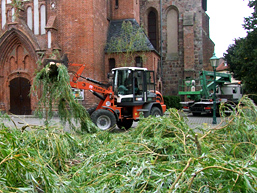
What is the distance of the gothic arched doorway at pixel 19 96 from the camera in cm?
2002

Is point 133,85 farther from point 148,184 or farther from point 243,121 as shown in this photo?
point 148,184

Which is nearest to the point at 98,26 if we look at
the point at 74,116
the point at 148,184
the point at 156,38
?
the point at 156,38

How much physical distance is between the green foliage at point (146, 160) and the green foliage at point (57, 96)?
7.04 ft

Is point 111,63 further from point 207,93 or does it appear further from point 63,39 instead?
point 207,93

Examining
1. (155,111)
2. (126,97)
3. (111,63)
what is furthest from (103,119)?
(111,63)

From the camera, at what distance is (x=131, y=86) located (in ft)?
37.0

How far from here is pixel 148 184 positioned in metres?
3.21

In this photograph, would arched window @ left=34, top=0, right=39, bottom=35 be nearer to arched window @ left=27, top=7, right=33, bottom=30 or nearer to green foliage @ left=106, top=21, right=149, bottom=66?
arched window @ left=27, top=7, right=33, bottom=30

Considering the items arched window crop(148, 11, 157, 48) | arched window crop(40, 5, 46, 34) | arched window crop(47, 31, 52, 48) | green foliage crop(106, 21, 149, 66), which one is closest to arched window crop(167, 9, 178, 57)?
arched window crop(148, 11, 157, 48)

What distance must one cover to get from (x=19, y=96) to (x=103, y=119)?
464 inches

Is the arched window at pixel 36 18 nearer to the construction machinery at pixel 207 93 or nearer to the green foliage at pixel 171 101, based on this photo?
the green foliage at pixel 171 101

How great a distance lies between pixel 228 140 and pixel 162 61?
21747 mm

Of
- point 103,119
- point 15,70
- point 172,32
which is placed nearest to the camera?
point 103,119

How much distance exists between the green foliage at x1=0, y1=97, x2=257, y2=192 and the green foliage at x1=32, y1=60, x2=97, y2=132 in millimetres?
2146
